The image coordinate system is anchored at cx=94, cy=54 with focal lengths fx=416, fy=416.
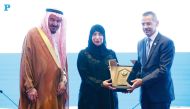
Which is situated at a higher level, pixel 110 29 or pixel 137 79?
pixel 110 29

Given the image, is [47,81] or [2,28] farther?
[2,28]

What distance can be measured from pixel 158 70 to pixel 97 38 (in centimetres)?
74

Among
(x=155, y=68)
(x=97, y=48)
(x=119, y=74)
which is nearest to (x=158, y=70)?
(x=155, y=68)

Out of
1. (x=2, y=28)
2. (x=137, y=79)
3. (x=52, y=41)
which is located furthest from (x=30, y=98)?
(x=2, y=28)

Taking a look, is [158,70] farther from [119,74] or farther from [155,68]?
[119,74]

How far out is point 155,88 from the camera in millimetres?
3959

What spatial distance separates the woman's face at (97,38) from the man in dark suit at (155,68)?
1.56ft

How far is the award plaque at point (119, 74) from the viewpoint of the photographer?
13.2 ft

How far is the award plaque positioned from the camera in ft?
13.2

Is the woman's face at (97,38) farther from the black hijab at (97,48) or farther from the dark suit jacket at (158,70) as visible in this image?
the dark suit jacket at (158,70)

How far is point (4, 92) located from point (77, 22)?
1.20 meters

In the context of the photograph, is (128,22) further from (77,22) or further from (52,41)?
(52,41)

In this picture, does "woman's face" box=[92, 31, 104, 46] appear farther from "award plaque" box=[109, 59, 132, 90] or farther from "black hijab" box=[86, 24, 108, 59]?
"award plaque" box=[109, 59, 132, 90]

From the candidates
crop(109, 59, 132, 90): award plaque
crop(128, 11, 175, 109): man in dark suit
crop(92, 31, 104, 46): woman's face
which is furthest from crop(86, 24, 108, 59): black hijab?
crop(128, 11, 175, 109): man in dark suit
